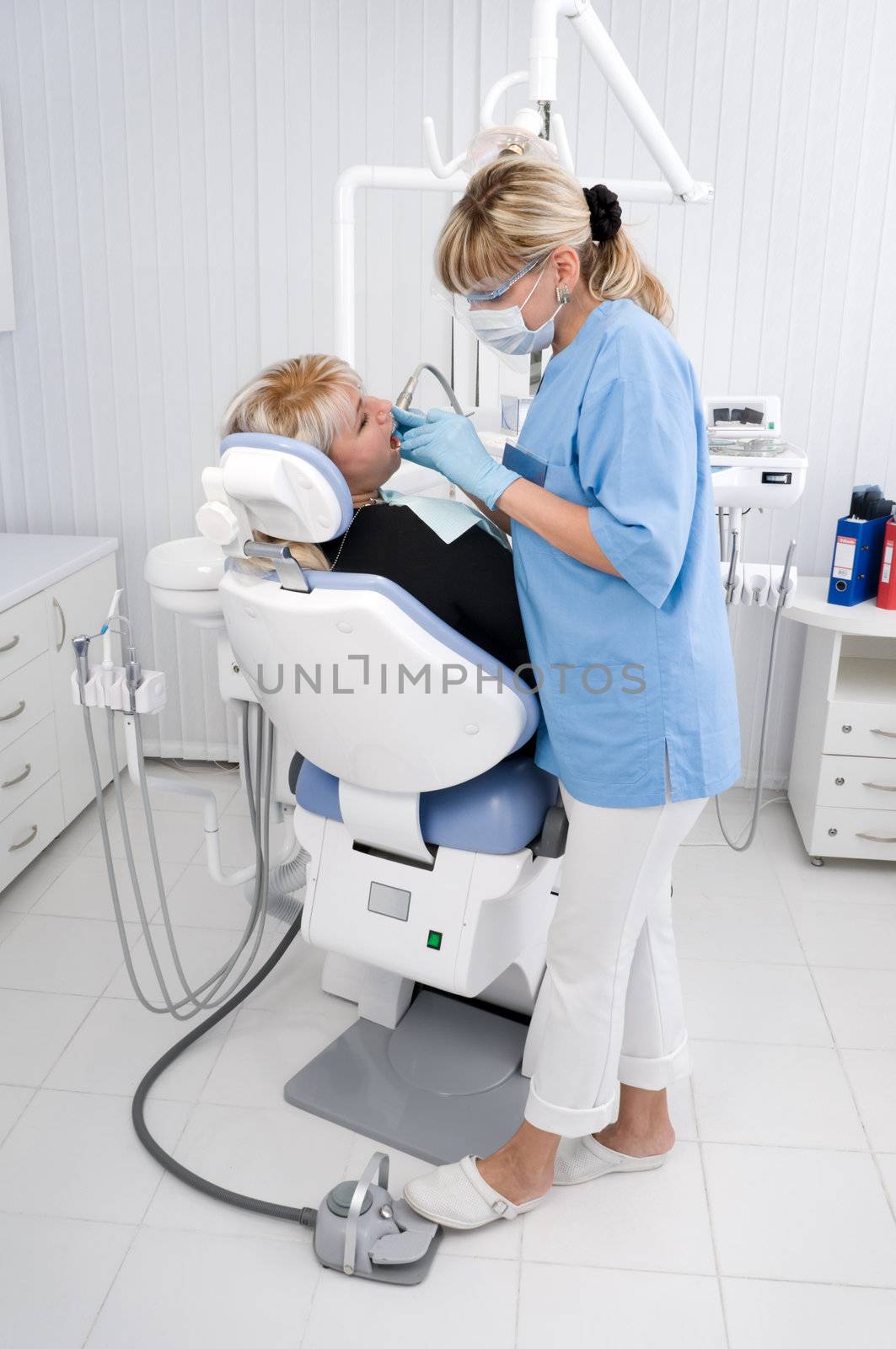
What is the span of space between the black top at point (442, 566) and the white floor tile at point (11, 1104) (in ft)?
3.37

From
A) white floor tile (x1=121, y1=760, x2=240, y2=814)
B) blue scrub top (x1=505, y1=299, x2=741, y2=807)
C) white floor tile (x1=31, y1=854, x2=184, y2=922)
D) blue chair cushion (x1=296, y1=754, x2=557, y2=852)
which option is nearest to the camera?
blue scrub top (x1=505, y1=299, x2=741, y2=807)

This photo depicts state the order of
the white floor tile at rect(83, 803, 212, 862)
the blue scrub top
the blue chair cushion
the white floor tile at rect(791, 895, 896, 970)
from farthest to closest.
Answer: the white floor tile at rect(83, 803, 212, 862)
the white floor tile at rect(791, 895, 896, 970)
the blue chair cushion
the blue scrub top

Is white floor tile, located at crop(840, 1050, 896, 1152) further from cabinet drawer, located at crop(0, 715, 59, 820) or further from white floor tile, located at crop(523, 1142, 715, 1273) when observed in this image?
cabinet drawer, located at crop(0, 715, 59, 820)

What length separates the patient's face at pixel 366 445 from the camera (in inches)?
57.9

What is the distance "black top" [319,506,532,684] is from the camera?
1442mm

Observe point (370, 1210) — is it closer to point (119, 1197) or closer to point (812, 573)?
point (119, 1197)

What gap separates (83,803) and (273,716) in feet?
4.68

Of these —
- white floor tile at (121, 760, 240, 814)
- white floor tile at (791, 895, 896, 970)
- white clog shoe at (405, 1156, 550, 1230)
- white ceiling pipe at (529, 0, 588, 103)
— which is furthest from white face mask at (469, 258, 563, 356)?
white floor tile at (121, 760, 240, 814)

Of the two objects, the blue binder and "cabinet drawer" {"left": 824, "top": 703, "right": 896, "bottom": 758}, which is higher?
the blue binder

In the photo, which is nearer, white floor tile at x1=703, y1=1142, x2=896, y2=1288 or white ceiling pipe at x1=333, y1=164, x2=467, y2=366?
white floor tile at x1=703, y1=1142, x2=896, y2=1288

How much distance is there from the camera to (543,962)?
207 centimetres

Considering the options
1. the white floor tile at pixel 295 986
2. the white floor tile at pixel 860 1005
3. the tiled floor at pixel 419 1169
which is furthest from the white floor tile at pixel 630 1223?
the white floor tile at pixel 295 986

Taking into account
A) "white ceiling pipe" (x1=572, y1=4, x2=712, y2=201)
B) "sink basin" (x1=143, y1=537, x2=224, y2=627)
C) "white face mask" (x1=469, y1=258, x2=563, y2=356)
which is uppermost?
"white ceiling pipe" (x1=572, y1=4, x2=712, y2=201)

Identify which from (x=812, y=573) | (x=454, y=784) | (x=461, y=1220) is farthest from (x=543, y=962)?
(x=812, y=573)
